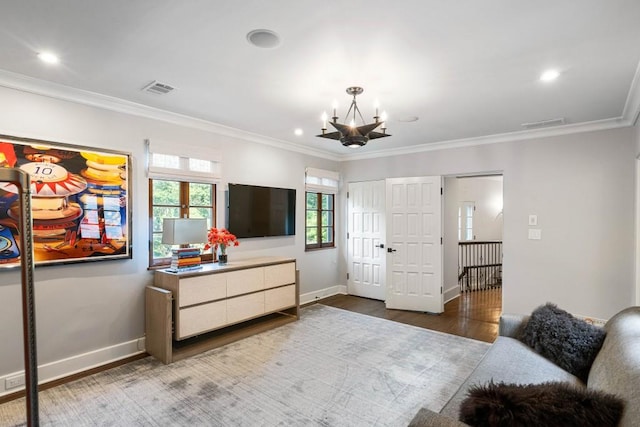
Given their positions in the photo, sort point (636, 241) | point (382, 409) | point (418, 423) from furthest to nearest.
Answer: point (636, 241) < point (382, 409) < point (418, 423)

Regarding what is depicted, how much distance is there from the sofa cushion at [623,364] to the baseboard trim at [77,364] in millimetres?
3783

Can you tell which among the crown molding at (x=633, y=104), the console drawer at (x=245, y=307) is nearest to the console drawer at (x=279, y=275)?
the console drawer at (x=245, y=307)

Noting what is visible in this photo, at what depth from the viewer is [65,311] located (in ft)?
9.91

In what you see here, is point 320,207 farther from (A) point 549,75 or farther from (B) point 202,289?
(A) point 549,75

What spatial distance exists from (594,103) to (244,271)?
404 centimetres

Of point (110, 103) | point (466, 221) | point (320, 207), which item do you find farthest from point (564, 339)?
point (466, 221)

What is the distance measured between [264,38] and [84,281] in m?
2.72

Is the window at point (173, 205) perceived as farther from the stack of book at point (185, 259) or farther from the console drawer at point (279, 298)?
the console drawer at point (279, 298)

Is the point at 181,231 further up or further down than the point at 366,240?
further up

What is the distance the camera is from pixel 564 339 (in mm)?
2234

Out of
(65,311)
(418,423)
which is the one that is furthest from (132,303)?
(418,423)

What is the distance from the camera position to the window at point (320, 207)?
562 centimetres

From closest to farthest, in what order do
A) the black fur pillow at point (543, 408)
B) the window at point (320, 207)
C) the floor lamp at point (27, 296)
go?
the floor lamp at point (27, 296) < the black fur pillow at point (543, 408) < the window at point (320, 207)

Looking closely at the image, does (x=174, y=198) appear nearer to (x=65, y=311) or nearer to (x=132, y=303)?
(x=132, y=303)
